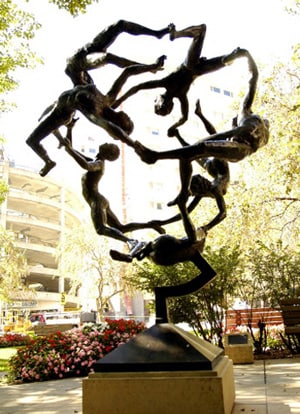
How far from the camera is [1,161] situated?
4425cm

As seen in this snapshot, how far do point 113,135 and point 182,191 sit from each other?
0.84m

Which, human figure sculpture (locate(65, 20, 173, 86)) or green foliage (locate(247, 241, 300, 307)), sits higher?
human figure sculpture (locate(65, 20, 173, 86))

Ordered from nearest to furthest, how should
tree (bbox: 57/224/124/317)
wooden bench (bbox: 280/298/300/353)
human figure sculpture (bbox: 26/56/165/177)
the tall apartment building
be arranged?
human figure sculpture (bbox: 26/56/165/177) → wooden bench (bbox: 280/298/300/353) → tree (bbox: 57/224/124/317) → the tall apartment building

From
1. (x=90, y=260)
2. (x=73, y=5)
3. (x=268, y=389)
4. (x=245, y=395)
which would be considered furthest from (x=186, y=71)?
(x=90, y=260)

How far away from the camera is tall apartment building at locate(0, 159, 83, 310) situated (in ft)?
149

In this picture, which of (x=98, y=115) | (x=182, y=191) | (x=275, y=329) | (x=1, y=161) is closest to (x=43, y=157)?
(x=98, y=115)

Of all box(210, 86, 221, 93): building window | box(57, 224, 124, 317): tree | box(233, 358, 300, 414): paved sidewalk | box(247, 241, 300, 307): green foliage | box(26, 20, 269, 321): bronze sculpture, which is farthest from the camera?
box(210, 86, 221, 93): building window

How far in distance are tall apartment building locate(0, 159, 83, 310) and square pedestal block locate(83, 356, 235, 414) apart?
4090 cm

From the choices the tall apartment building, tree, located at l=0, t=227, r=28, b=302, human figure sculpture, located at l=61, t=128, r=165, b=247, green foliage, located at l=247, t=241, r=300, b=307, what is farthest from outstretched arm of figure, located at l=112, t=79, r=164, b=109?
the tall apartment building

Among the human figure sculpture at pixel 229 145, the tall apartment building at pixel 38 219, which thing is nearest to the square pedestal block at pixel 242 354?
the human figure sculpture at pixel 229 145

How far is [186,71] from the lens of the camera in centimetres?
449

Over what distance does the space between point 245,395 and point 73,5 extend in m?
7.17

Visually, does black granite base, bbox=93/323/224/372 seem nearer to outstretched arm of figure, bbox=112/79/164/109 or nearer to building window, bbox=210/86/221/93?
outstretched arm of figure, bbox=112/79/164/109

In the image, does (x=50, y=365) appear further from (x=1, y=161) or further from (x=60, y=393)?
(x=1, y=161)
